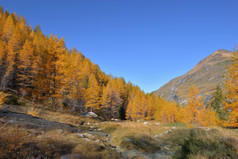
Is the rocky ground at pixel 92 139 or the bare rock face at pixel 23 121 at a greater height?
the bare rock face at pixel 23 121

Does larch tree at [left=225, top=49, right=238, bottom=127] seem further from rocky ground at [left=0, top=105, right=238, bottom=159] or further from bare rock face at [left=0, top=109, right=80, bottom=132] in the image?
bare rock face at [left=0, top=109, right=80, bottom=132]

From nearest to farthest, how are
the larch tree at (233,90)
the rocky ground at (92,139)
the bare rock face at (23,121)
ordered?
the rocky ground at (92,139) → the bare rock face at (23,121) → the larch tree at (233,90)

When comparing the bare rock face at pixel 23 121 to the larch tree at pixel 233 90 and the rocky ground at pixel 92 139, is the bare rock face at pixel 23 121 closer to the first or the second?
the rocky ground at pixel 92 139

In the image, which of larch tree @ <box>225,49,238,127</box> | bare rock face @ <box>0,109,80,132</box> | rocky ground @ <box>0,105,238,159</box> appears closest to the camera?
rocky ground @ <box>0,105,238,159</box>

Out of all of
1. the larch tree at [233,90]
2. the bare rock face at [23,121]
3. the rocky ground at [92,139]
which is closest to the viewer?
the rocky ground at [92,139]

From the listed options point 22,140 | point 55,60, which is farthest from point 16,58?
point 22,140

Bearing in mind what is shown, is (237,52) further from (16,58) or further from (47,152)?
(16,58)

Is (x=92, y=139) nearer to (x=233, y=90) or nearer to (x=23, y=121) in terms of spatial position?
(x=23, y=121)

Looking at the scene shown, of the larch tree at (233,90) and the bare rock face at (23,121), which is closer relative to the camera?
the bare rock face at (23,121)

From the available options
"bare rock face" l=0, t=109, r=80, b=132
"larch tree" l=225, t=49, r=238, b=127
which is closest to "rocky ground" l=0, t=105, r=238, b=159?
"bare rock face" l=0, t=109, r=80, b=132

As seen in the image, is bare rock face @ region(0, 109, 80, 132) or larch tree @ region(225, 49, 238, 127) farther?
larch tree @ region(225, 49, 238, 127)

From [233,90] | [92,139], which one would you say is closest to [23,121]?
[92,139]

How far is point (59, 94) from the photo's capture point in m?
14.8

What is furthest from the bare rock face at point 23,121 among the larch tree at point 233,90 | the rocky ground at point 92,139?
the larch tree at point 233,90
